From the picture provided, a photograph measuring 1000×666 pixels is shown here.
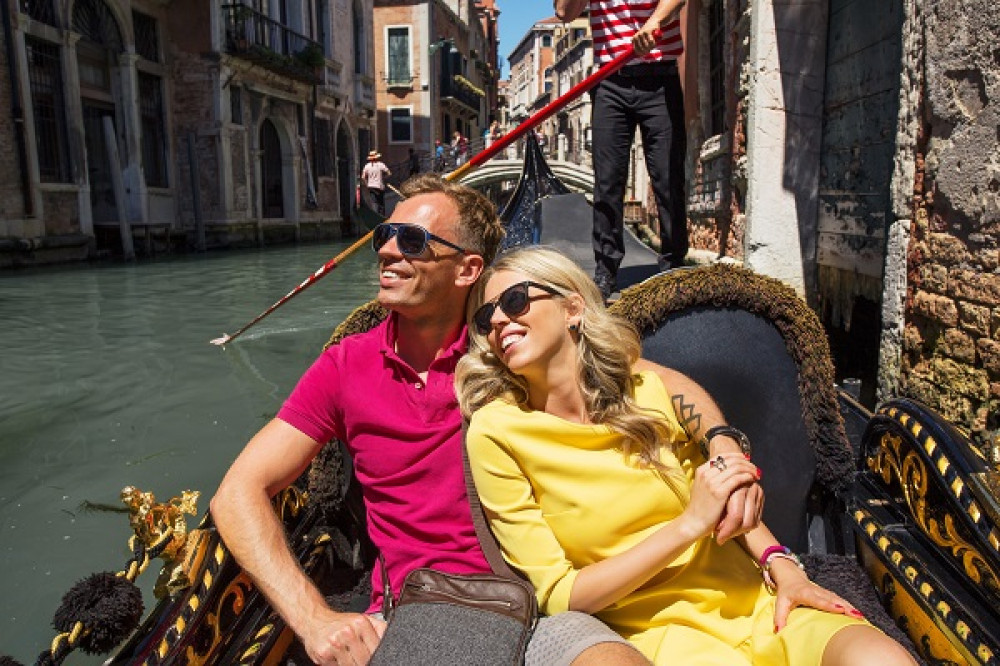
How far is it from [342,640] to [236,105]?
13.3 meters

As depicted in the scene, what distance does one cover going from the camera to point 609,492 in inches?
45.0

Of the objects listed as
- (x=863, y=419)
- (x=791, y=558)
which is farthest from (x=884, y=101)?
(x=791, y=558)

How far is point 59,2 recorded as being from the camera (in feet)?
30.5

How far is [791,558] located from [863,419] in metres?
0.55

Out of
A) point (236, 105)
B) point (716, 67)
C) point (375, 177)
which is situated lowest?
point (375, 177)

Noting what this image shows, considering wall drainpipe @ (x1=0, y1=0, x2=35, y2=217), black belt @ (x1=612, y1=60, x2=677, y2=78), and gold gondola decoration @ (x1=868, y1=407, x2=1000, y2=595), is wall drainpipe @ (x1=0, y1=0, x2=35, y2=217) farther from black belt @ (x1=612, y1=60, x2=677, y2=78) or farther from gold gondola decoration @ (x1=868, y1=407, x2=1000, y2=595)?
gold gondola decoration @ (x1=868, y1=407, x2=1000, y2=595)

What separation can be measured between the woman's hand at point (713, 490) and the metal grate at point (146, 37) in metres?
12.1

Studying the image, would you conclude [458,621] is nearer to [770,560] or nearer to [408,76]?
[770,560]

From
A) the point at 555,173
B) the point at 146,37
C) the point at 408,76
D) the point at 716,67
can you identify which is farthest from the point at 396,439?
the point at 408,76

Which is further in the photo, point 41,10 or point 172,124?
point 172,124

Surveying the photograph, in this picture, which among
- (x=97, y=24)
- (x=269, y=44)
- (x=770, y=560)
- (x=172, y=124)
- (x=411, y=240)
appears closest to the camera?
(x=770, y=560)

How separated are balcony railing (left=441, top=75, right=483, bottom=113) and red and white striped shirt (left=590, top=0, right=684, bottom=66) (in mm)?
24471

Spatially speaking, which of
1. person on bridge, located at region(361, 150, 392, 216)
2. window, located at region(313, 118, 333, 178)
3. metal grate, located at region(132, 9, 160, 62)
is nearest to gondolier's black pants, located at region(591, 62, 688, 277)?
person on bridge, located at region(361, 150, 392, 216)

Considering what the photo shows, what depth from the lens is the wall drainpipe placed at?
847 cm
